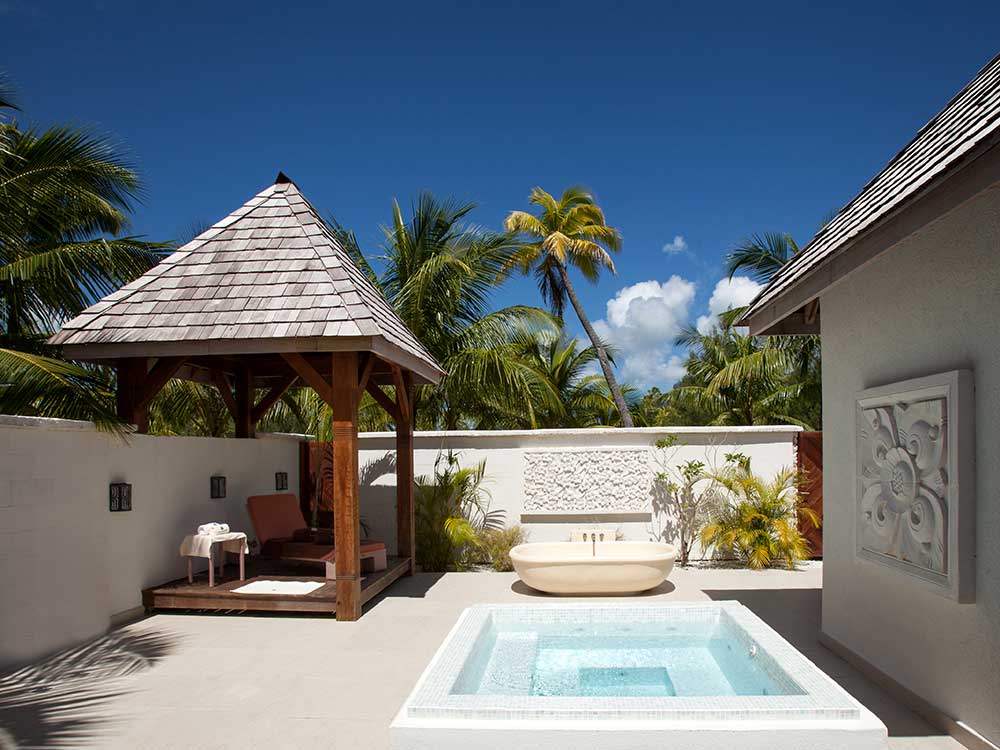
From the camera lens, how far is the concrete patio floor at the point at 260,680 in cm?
427

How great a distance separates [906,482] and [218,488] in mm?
7718

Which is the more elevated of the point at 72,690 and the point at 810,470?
the point at 810,470

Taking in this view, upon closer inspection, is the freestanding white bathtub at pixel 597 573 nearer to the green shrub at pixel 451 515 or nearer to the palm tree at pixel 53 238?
the green shrub at pixel 451 515

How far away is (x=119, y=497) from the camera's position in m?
6.96

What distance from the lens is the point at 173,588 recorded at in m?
7.52

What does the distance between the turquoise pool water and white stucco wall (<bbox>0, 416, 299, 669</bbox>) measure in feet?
12.1

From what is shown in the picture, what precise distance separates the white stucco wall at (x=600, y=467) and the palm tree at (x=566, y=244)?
9.47 m

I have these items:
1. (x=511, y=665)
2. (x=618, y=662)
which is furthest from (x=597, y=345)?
(x=511, y=665)

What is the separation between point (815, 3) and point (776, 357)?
24.2 feet

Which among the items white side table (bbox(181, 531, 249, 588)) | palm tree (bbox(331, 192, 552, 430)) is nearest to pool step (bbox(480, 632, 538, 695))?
white side table (bbox(181, 531, 249, 588))

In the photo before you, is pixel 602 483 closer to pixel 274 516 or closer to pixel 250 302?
pixel 274 516

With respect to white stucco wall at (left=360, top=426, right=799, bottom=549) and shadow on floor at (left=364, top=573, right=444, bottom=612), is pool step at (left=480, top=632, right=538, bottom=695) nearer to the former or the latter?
shadow on floor at (left=364, top=573, right=444, bottom=612)

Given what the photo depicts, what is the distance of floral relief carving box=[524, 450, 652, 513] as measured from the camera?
33.7 ft

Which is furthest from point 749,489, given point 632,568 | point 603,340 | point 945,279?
point 603,340
